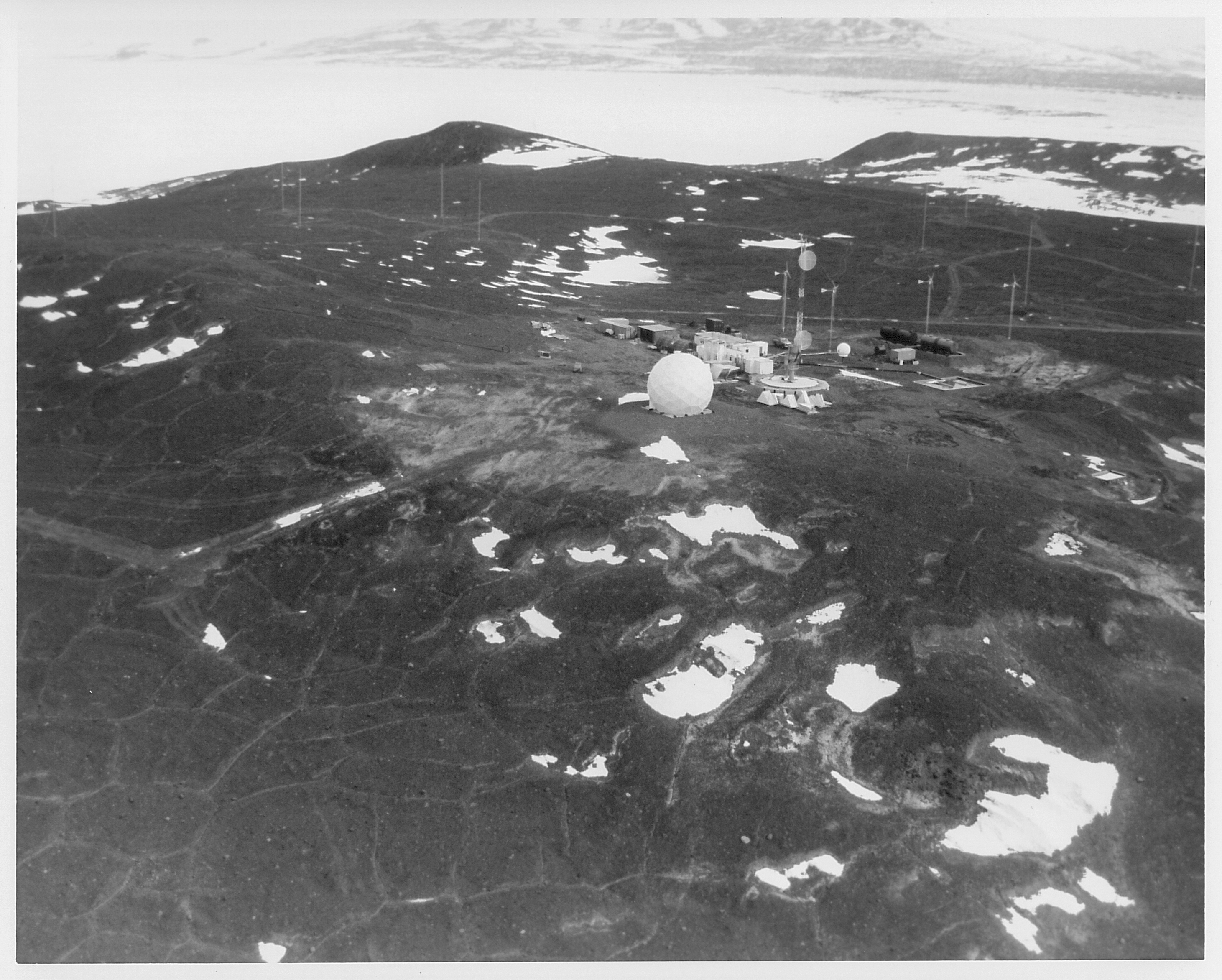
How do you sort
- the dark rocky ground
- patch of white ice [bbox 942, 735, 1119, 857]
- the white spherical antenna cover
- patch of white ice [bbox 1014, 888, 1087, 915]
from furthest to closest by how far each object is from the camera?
the white spherical antenna cover
patch of white ice [bbox 942, 735, 1119, 857]
the dark rocky ground
patch of white ice [bbox 1014, 888, 1087, 915]

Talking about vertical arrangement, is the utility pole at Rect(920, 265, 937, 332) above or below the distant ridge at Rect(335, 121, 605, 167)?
below

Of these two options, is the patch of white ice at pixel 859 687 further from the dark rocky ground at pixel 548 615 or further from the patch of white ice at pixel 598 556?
the patch of white ice at pixel 598 556

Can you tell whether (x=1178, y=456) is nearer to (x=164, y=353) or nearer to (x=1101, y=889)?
(x=1101, y=889)

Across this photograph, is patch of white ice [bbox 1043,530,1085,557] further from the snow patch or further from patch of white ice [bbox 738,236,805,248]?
the snow patch

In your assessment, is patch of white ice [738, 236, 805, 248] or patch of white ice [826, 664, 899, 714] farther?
patch of white ice [738, 236, 805, 248]

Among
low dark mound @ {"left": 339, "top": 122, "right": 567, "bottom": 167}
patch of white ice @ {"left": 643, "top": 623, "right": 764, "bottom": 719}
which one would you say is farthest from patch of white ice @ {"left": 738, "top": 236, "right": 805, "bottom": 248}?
patch of white ice @ {"left": 643, "top": 623, "right": 764, "bottom": 719}

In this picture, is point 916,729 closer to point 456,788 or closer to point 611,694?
point 611,694
